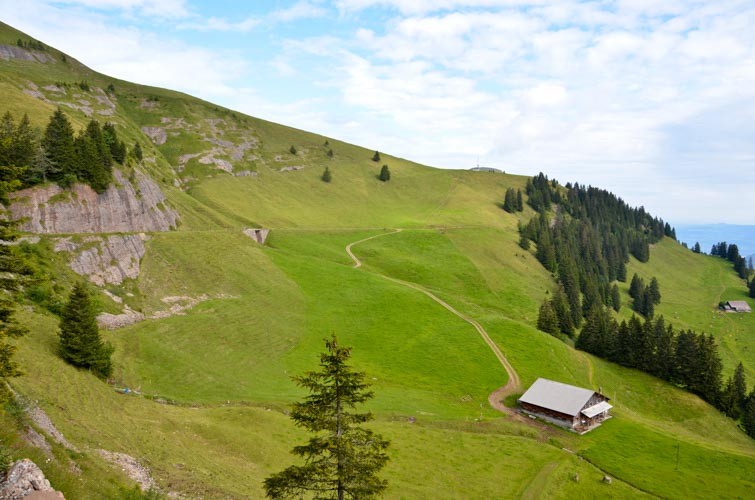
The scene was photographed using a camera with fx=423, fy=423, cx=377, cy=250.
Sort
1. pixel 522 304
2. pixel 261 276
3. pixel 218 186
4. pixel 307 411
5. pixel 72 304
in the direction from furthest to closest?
pixel 218 186
pixel 522 304
pixel 261 276
pixel 72 304
pixel 307 411

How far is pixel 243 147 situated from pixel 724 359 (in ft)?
574

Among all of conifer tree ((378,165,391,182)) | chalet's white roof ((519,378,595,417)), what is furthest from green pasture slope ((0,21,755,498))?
conifer tree ((378,165,391,182))

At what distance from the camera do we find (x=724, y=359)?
119m

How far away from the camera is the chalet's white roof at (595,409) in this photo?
60156mm

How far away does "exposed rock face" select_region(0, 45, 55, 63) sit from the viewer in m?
144

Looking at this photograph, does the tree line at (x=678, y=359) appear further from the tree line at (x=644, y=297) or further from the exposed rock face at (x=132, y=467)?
the exposed rock face at (x=132, y=467)

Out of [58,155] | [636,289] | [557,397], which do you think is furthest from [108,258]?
[636,289]

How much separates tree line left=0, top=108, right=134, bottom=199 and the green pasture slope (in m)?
13.8

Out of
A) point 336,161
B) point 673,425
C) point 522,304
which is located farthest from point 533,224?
point 673,425

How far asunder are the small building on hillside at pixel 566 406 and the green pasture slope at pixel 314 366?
2.50 m

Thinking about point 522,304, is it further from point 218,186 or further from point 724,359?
point 218,186

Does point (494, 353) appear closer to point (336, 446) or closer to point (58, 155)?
point (336, 446)

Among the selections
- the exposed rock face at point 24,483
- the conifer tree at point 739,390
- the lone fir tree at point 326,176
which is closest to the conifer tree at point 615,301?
the conifer tree at point 739,390

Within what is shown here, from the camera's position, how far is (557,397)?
61812mm
